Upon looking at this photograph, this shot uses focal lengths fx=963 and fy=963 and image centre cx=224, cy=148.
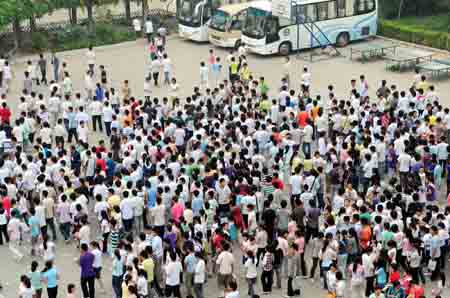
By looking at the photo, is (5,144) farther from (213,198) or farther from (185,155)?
(213,198)

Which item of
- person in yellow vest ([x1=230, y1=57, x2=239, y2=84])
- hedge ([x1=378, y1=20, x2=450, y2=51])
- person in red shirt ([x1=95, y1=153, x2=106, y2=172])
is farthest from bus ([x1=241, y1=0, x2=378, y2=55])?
person in red shirt ([x1=95, y1=153, x2=106, y2=172])

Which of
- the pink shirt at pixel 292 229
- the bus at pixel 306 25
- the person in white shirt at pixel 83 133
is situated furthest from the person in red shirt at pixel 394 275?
the bus at pixel 306 25

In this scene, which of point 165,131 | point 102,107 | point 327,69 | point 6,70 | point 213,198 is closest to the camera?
point 213,198

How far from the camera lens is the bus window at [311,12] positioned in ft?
112

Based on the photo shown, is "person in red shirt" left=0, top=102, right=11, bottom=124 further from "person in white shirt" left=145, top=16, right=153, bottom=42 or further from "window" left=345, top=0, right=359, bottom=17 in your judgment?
"window" left=345, top=0, right=359, bottom=17

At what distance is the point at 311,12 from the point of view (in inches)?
1350

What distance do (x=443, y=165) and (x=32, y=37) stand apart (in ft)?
61.8

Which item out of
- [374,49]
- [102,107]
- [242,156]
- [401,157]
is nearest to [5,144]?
Answer: [102,107]

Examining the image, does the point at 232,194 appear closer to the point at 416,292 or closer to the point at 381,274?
the point at 381,274

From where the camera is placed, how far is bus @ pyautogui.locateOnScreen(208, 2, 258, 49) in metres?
34.7

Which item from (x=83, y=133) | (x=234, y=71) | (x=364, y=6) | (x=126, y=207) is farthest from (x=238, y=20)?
(x=126, y=207)

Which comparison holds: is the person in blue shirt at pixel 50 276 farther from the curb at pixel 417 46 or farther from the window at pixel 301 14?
the curb at pixel 417 46

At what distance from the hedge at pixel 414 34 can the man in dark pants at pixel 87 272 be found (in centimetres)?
2058

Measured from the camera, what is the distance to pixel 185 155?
72.9ft
